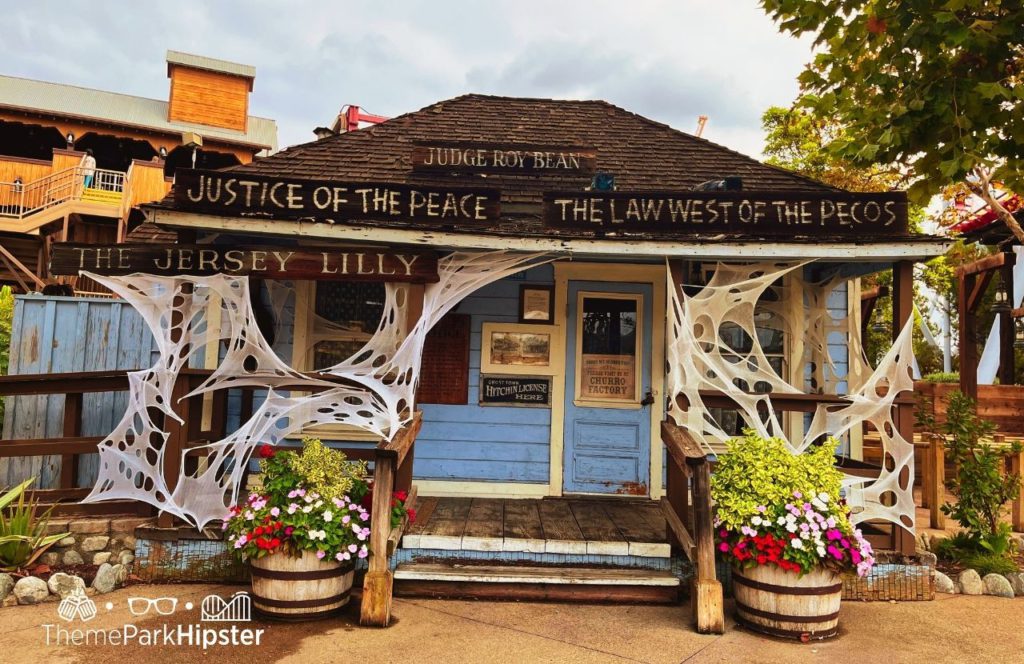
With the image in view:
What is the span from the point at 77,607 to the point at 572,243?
4.54m

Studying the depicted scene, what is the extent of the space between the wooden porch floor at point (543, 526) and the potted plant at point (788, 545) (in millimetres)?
771

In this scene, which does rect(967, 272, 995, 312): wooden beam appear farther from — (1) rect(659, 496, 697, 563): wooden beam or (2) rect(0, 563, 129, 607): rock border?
(2) rect(0, 563, 129, 607): rock border

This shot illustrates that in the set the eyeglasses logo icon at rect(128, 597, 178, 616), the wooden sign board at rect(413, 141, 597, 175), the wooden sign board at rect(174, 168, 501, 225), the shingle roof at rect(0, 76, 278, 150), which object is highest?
the shingle roof at rect(0, 76, 278, 150)

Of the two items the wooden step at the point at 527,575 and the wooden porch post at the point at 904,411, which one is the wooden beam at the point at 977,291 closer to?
the wooden porch post at the point at 904,411

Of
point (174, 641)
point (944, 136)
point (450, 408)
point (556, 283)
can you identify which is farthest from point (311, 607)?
point (944, 136)

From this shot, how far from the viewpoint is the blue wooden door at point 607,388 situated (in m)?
6.54

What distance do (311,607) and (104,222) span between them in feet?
60.9

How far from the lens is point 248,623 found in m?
4.24

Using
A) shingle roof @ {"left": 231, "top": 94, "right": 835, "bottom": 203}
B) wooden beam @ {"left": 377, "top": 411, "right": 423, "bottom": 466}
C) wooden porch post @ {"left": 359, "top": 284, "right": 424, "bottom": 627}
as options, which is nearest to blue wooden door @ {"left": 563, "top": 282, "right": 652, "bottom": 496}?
shingle roof @ {"left": 231, "top": 94, "right": 835, "bottom": 203}

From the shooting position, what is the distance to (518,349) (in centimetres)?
667

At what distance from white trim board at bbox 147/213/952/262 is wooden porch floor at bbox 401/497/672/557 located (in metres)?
2.36

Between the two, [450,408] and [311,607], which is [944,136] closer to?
[450,408]

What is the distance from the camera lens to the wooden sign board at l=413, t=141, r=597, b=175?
717cm

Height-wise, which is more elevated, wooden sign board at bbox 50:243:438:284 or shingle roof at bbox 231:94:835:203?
shingle roof at bbox 231:94:835:203
